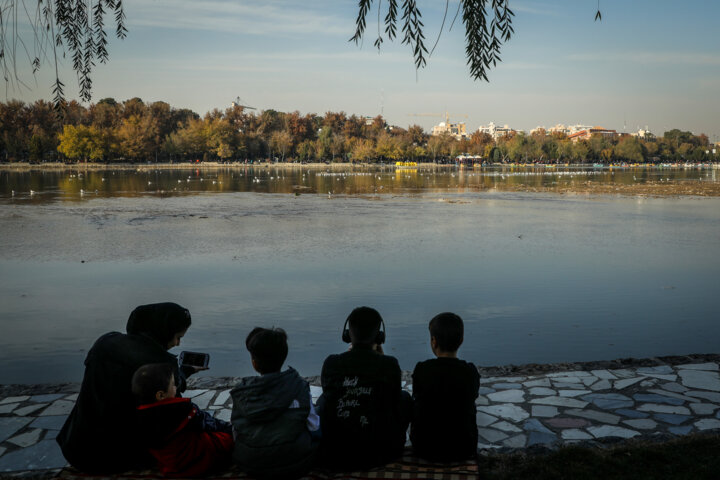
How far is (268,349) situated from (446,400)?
116 cm

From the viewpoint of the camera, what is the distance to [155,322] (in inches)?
148

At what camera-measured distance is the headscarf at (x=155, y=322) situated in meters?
3.74

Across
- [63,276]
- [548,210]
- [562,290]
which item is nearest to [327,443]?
[562,290]

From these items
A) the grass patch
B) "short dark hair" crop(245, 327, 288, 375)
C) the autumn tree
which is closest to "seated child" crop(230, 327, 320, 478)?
"short dark hair" crop(245, 327, 288, 375)

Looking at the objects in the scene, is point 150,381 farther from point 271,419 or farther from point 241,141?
point 241,141

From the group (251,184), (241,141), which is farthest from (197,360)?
(241,141)

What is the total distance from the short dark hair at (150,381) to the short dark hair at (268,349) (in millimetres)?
495

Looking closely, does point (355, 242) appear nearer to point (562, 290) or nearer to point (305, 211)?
point (562, 290)

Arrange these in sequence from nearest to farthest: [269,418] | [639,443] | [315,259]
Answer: [269,418], [639,443], [315,259]

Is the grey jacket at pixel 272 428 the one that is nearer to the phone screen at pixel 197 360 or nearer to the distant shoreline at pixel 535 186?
the phone screen at pixel 197 360

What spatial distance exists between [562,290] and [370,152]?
395 ft

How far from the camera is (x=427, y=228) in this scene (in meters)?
19.9

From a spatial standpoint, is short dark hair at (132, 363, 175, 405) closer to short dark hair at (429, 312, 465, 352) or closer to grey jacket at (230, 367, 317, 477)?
grey jacket at (230, 367, 317, 477)

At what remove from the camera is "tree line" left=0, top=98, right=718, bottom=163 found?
9575 cm
